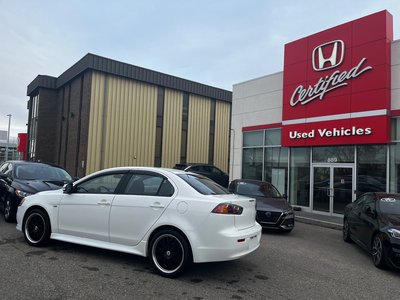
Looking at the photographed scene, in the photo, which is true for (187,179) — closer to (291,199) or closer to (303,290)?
(303,290)

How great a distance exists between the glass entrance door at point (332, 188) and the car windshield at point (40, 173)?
9.60 m

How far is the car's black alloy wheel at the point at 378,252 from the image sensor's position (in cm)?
607

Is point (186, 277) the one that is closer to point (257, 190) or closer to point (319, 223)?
point (257, 190)

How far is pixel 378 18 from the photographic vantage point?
12.5m

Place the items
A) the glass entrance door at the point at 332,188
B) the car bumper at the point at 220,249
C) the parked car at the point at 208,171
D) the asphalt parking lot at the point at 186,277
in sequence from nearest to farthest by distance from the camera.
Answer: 1. the asphalt parking lot at the point at 186,277
2. the car bumper at the point at 220,249
3. the glass entrance door at the point at 332,188
4. the parked car at the point at 208,171

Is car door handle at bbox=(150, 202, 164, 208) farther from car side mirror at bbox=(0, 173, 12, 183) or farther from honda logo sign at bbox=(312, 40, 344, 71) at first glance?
honda logo sign at bbox=(312, 40, 344, 71)

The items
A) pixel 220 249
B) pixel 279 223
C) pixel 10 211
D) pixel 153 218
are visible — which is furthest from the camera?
pixel 279 223

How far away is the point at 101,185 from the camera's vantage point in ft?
19.1

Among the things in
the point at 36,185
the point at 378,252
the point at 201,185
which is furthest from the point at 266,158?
the point at 201,185

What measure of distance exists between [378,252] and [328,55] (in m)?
9.79

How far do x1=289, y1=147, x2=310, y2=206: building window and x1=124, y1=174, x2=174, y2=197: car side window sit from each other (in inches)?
419

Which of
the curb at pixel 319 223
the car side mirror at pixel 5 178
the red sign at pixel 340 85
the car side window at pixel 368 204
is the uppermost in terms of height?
the red sign at pixel 340 85

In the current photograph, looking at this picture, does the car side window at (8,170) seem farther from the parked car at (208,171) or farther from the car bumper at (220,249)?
the parked car at (208,171)

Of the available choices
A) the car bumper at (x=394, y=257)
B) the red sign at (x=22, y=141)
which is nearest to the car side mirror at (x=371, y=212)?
the car bumper at (x=394, y=257)
